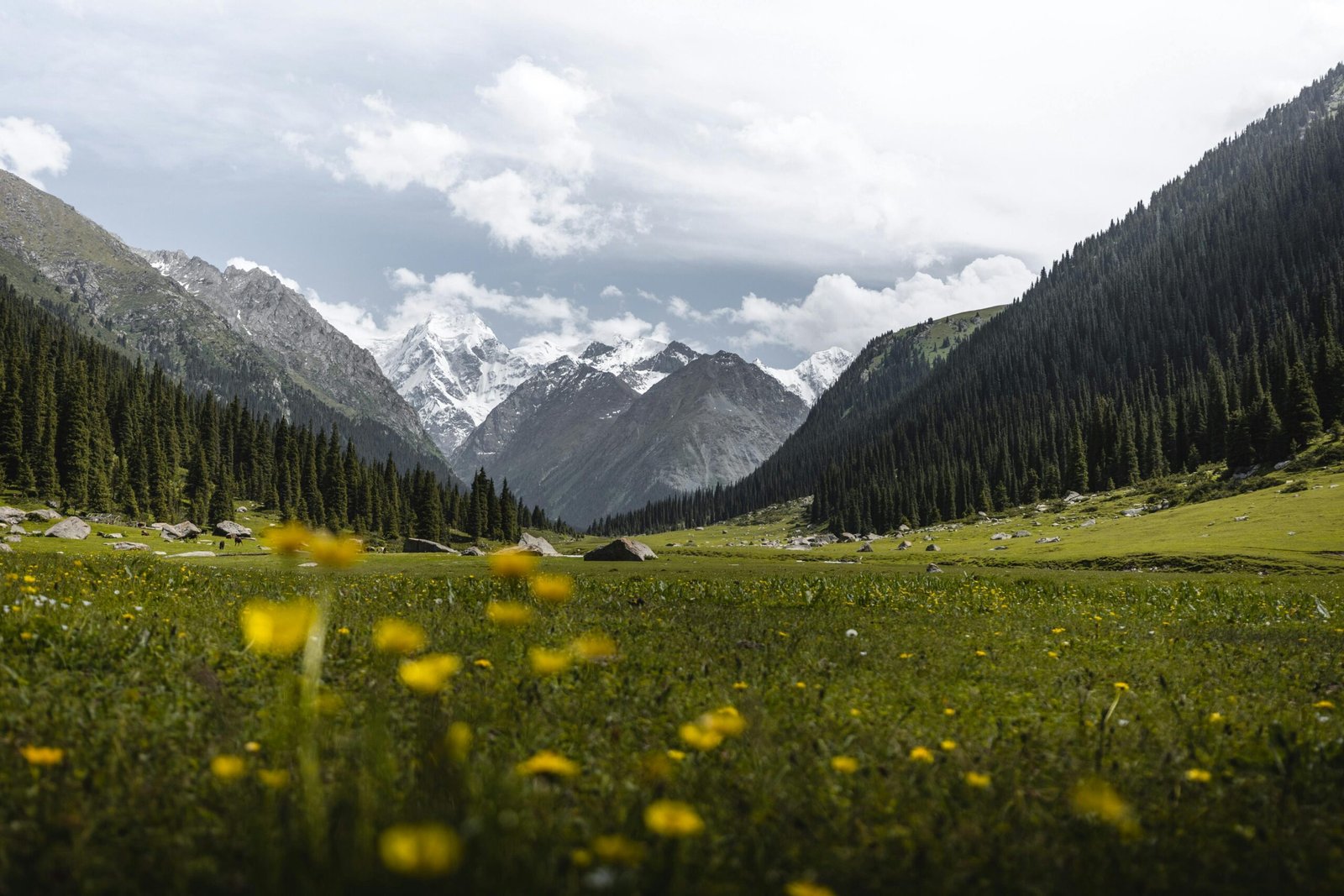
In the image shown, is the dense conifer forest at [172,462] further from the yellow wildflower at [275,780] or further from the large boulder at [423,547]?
the yellow wildflower at [275,780]

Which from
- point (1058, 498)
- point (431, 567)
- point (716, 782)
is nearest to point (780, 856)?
point (716, 782)

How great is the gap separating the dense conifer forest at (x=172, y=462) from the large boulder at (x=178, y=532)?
11862 millimetres

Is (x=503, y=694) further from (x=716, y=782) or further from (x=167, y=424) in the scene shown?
(x=167, y=424)

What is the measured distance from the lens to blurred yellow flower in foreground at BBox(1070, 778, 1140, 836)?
4.03m

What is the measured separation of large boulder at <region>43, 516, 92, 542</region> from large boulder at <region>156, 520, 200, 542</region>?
9787 millimetres

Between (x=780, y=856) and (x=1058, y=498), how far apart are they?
461 ft

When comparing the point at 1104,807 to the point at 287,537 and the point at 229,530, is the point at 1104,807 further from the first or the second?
the point at 229,530

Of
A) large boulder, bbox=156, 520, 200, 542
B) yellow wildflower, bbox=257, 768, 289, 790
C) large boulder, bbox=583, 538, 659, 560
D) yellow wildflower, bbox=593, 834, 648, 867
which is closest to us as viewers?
yellow wildflower, bbox=593, 834, 648, 867

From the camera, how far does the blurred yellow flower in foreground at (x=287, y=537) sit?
3738 mm

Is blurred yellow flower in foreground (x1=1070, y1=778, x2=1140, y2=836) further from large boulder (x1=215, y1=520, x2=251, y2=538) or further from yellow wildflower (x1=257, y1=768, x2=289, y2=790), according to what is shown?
large boulder (x1=215, y1=520, x2=251, y2=538)

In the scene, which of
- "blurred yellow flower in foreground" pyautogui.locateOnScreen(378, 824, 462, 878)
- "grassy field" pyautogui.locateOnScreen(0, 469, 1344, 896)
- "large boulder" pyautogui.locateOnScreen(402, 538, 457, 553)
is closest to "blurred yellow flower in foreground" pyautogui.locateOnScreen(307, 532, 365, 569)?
"grassy field" pyautogui.locateOnScreen(0, 469, 1344, 896)

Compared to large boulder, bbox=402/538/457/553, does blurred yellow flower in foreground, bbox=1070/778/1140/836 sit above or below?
above

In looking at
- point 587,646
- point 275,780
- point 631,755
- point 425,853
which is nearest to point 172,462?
point 587,646

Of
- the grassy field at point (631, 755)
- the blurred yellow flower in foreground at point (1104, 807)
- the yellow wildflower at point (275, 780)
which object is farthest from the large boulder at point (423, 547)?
the blurred yellow flower in foreground at point (1104, 807)
